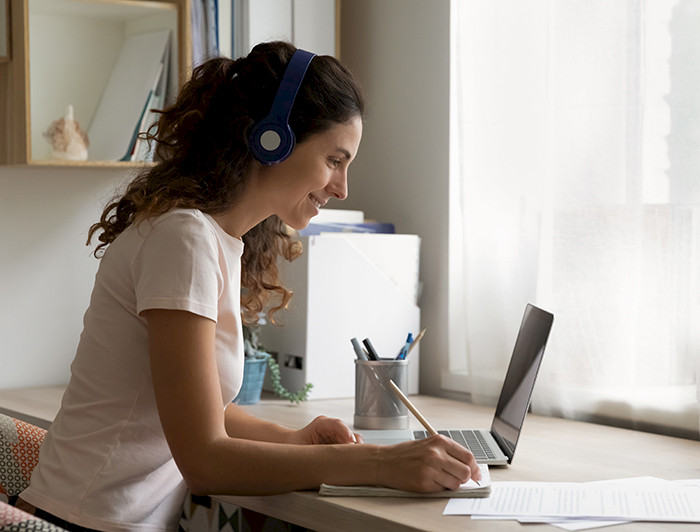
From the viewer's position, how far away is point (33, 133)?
2133 mm

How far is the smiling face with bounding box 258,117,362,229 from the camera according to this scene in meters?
1.34

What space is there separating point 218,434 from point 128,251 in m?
0.28

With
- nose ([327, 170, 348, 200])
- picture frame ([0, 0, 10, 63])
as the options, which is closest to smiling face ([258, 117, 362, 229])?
nose ([327, 170, 348, 200])

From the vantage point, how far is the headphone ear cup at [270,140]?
1.28m

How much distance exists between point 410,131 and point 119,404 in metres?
1.31

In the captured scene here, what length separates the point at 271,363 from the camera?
2076 mm

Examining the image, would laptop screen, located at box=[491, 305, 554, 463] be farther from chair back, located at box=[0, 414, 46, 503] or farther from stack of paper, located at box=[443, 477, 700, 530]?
chair back, located at box=[0, 414, 46, 503]

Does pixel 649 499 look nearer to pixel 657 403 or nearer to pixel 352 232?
pixel 657 403

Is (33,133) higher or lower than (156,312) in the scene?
higher

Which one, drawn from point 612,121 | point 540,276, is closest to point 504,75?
point 612,121

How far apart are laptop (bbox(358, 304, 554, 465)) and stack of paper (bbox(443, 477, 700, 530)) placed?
0.15 metres

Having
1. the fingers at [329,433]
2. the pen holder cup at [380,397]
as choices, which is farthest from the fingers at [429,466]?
the pen holder cup at [380,397]

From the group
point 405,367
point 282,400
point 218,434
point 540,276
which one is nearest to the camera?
point 218,434

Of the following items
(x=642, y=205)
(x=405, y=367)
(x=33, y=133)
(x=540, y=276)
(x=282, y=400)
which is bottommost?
(x=282, y=400)
